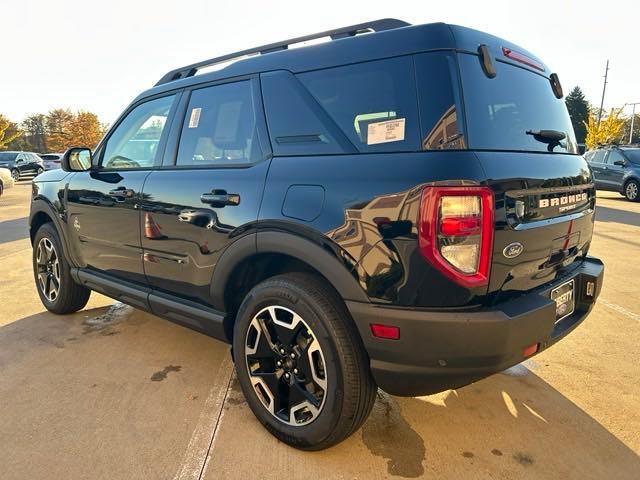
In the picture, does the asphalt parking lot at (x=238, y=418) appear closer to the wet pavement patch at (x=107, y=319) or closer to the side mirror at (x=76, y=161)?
the wet pavement patch at (x=107, y=319)

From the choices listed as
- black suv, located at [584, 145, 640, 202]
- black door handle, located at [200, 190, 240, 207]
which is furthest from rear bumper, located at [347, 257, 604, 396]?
black suv, located at [584, 145, 640, 202]

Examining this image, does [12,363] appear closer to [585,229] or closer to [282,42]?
[282,42]

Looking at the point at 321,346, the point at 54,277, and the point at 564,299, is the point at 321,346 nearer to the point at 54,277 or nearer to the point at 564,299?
the point at 564,299

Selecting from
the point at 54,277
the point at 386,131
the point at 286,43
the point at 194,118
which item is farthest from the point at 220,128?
the point at 54,277

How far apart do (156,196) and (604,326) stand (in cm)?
366

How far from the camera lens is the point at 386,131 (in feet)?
6.60

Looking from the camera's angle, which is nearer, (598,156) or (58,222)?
(58,222)

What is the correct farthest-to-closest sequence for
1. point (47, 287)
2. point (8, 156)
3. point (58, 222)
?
1. point (8, 156)
2. point (47, 287)
3. point (58, 222)

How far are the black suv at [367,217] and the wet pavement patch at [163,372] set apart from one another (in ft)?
1.49

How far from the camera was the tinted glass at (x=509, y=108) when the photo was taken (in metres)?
1.95

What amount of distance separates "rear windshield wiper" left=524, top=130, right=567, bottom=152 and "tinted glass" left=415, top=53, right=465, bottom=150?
0.58m

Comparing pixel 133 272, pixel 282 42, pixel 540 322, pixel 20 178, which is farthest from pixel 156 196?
pixel 20 178

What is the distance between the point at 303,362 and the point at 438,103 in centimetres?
131

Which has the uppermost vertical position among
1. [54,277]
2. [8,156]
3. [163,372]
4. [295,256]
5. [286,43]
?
[286,43]
